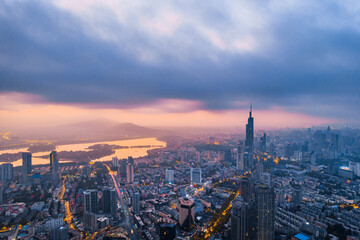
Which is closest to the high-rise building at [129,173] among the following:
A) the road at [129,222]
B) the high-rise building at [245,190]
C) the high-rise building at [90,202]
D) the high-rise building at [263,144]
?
the road at [129,222]

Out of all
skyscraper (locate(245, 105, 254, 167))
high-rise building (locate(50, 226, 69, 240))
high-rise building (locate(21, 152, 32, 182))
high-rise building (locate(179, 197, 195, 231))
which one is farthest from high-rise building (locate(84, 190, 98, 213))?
skyscraper (locate(245, 105, 254, 167))

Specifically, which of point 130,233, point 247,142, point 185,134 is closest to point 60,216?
point 130,233

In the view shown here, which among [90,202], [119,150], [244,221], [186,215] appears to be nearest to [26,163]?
[90,202]

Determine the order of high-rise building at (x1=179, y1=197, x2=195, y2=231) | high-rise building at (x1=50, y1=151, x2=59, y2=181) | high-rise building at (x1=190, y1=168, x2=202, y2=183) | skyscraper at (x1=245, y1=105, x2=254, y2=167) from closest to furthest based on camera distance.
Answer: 1. high-rise building at (x1=179, y1=197, x2=195, y2=231)
2. high-rise building at (x1=50, y1=151, x2=59, y2=181)
3. high-rise building at (x1=190, y1=168, x2=202, y2=183)
4. skyscraper at (x1=245, y1=105, x2=254, y2=167)

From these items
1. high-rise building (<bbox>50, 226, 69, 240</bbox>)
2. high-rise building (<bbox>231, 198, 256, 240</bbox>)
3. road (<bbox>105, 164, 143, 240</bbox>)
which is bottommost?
road (<bbox>105, 164, 143, 240</bbox>)

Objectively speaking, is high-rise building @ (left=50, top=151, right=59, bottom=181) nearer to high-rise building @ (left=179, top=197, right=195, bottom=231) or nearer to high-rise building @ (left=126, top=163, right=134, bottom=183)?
high-rise building @ (left=126, top=163, right=134, bottom=183)
